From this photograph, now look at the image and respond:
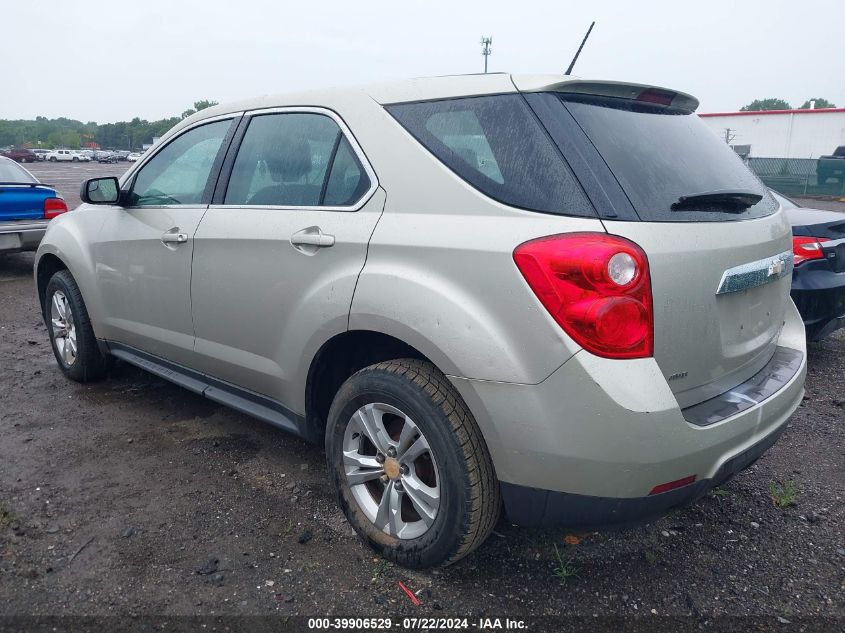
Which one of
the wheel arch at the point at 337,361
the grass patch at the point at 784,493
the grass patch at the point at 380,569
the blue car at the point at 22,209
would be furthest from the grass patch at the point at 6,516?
the blue car at the point at 22,209

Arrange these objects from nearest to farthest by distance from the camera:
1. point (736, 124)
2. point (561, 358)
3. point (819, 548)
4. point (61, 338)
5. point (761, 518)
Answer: point (561, 358)
point (819, 548)
point (761, 518)
point (61, 338)
point (736, 124)

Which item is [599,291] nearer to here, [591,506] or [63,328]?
[591,506]

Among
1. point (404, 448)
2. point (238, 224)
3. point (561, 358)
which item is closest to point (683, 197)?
point (561, 358)

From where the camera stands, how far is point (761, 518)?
9.48ft

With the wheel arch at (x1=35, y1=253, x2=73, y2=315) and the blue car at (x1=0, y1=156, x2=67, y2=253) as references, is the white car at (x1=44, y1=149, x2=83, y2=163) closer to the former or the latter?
the blue car at (x1=0, y1=156, x2=67, y2=253)

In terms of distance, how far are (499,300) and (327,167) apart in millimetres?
1080

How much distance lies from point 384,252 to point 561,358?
76 centimetres

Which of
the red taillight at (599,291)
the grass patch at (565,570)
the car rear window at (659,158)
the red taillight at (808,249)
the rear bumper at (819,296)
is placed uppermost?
the car rear window at (659,158)

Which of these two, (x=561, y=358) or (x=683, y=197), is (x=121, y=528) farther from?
(x=683, y=197)

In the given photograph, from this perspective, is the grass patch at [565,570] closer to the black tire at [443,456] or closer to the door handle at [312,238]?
the black tire at [443,456]

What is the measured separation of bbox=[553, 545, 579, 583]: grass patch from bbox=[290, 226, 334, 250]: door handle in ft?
4.87

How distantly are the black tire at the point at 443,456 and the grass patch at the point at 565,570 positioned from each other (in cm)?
38

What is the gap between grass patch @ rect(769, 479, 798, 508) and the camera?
2988 mm

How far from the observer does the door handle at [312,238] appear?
256 cm
